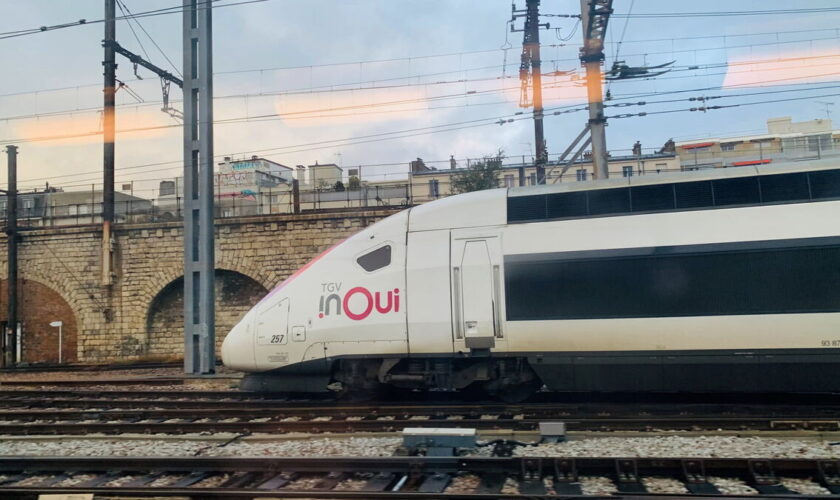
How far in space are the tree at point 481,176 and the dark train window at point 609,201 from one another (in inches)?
558

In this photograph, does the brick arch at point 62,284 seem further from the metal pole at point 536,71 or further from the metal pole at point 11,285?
the metal pole at point 536,71

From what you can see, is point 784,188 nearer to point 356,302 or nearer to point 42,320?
point 356,302

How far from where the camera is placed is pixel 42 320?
70.5ft

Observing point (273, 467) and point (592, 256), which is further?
point (592, 256)

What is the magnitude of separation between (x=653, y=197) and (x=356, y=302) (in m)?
4.37

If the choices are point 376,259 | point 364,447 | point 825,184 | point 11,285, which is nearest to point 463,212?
point 376,259

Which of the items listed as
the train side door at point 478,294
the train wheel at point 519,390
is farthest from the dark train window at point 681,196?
the train wheel at point 519,390

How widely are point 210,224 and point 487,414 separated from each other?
28.9ft

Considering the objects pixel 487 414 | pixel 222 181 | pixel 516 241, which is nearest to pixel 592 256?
pixel 516 241

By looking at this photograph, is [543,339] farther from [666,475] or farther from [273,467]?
[273,467]

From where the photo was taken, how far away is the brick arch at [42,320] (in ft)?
69.8

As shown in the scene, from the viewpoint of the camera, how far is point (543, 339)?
789cm

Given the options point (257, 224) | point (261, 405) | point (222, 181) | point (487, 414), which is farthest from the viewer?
point (222, 181)

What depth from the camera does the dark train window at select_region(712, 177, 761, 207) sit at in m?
7.62
